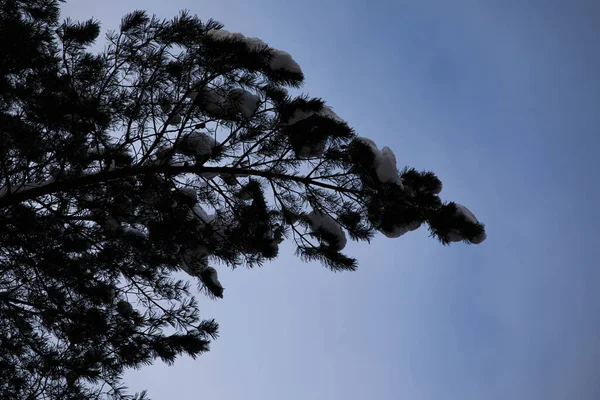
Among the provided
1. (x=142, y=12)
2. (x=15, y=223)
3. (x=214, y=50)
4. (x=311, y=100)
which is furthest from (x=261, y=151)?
(x=15, y=223)

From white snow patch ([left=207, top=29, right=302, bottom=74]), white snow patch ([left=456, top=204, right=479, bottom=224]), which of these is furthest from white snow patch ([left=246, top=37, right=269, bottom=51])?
white snow patch ([left=456, top=204, right=479, bottom=224])

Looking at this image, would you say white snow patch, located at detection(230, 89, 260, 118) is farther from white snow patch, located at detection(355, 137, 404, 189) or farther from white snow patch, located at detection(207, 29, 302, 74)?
white snow patch, located at detection(355, 137, 404, 189)

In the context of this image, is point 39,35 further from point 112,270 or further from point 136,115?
point 112,270

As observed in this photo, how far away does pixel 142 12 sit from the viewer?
4324 millimetres

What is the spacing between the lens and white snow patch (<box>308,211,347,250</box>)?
4.53 metres

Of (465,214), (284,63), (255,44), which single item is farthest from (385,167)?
(255,44)

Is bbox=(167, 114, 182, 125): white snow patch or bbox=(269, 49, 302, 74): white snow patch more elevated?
bbox=(269, 49, 302, 74): white snow patch

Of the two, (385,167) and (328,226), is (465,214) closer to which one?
(385,167)

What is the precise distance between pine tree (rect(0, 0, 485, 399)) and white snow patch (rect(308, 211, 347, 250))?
0.02 metres

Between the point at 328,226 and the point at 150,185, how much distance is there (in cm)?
192

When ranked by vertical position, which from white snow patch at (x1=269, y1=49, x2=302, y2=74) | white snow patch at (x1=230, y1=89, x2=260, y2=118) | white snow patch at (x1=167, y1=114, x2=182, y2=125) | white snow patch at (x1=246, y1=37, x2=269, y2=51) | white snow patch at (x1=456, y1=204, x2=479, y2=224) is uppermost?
white snow patch at (x1=246, y1=37, x2=269, y2=51)

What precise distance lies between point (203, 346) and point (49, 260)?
192 cm

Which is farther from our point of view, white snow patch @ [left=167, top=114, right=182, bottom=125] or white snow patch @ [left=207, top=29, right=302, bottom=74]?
white snow patch @ [left=167, top=114, right=182, bottom=125]

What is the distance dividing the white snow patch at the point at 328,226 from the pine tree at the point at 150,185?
0.05 ft
